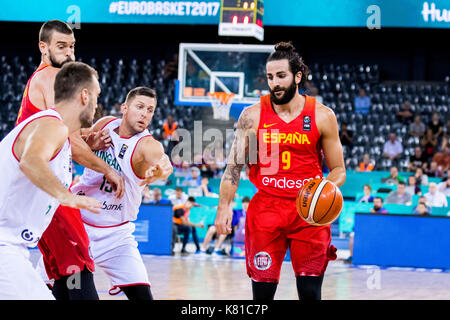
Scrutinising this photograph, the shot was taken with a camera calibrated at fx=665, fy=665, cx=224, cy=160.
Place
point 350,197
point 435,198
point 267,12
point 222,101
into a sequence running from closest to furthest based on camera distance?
point 435,198 → point 222,101 → point 350,197 → point 267,12

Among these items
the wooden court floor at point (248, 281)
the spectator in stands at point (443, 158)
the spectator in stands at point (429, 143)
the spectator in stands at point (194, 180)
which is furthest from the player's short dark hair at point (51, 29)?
the spectator in stands at point (429, 143)

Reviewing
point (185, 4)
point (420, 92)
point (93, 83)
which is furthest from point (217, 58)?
point (93, 83)

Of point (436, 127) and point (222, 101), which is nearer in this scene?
point (222, 101)

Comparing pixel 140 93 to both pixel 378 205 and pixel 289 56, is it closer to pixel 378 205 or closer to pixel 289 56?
pixel 289 56

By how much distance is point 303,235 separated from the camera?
461 centimetres

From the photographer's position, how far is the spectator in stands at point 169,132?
655 inches

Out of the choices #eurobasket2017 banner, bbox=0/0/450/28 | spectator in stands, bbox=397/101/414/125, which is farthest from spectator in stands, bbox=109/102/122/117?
spectator in stands, bbox=397/101/414/125

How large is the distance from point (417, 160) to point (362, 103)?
2976mm

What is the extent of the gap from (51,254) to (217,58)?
1052cm

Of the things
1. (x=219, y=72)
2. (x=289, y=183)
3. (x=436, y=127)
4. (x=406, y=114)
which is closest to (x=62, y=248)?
(x=289, y=183)

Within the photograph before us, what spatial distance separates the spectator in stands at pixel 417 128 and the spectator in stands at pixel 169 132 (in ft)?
20.0

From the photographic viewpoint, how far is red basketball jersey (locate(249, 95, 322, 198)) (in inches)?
184

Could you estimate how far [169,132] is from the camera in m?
17.0

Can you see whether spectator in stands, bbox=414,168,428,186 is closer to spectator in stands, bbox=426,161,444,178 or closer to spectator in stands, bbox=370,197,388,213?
spectator in stands, bbox=426,161,444,178
